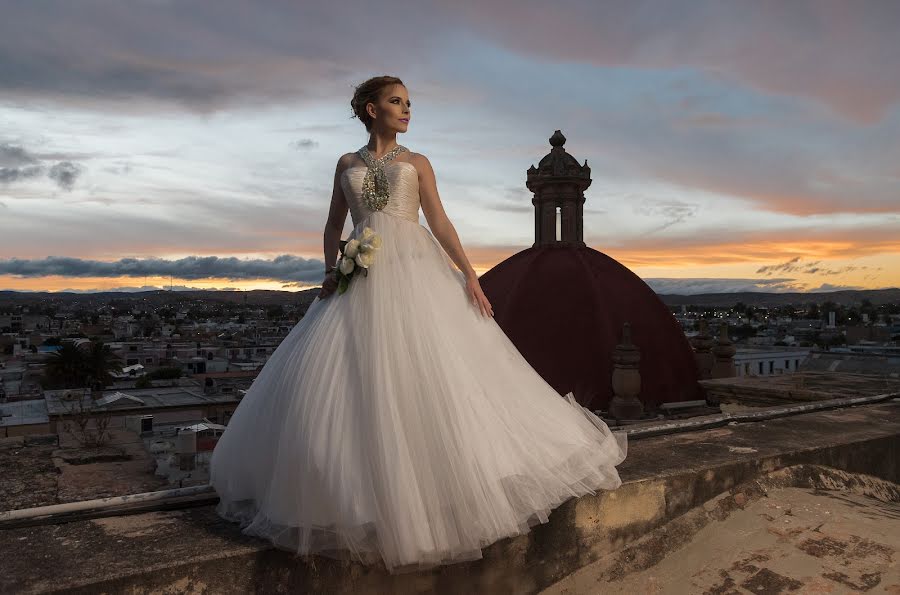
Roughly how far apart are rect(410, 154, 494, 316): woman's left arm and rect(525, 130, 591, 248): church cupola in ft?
33.6

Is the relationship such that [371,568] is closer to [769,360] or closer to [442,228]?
[442,228]

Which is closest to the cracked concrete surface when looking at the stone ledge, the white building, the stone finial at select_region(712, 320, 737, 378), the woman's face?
the stone ledge

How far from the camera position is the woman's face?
281cm

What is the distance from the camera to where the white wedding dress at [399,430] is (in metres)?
2.08

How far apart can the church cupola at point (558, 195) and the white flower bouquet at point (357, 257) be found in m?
10.6

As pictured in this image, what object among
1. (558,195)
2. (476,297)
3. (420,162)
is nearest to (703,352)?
(558,195)

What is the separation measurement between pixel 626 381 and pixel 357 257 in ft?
27.5

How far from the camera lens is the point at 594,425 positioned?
304cm

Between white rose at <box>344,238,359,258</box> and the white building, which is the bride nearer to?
white rose at <box>344,238,359,258</box>

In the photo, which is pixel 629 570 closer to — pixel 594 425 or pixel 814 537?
pixel 594 425

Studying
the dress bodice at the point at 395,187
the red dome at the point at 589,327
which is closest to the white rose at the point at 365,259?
the dress bodice at the point at 395,187

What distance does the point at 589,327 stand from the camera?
11.2 m

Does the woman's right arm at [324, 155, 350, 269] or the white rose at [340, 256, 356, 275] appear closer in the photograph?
the white rose at [340, 256, 356, 275]

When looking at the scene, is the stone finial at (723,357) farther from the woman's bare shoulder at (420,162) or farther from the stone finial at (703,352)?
the woman's bare shoulder at (420,162)
